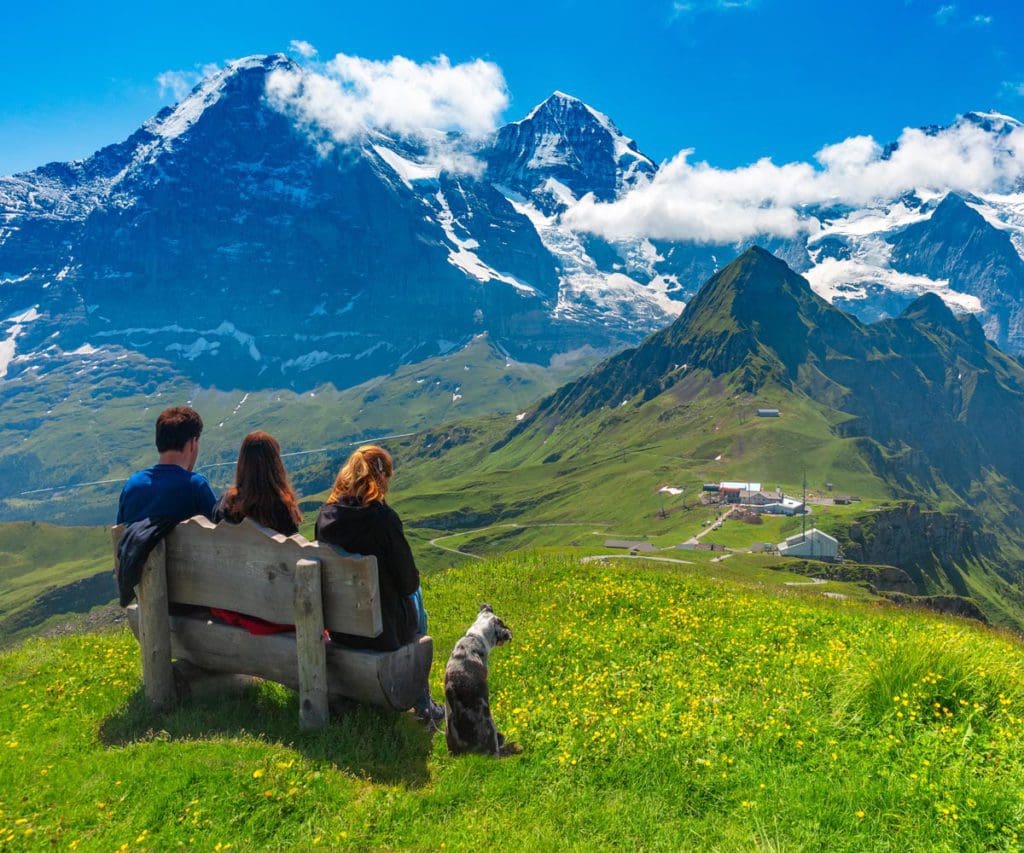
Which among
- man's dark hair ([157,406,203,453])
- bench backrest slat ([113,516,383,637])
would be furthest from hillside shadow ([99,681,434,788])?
man's dark hair ([157,406,203,453])

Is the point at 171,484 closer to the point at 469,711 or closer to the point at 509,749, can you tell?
the point at 469,711

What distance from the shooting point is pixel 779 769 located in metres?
9.20

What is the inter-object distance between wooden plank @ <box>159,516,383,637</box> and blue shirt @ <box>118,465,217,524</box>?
55 centimetres

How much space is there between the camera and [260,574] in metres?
10.1

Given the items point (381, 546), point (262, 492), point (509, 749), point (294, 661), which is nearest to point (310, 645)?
point (294, 661)

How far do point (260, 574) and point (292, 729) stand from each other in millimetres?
2320

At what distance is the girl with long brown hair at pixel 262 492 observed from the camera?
10406 mm

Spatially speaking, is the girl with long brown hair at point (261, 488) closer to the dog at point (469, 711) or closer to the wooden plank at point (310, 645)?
the wooden plank at point (310, 645)

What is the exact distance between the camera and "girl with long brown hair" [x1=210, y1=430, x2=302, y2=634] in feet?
34.1

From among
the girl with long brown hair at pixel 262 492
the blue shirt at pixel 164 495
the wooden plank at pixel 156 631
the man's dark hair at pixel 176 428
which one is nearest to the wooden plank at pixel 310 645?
the girl with long brown hair at pixel 262 492

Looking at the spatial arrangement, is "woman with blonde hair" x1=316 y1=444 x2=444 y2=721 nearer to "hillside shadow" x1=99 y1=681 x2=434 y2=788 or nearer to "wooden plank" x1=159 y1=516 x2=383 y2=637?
"wooden plank" x1=159 y1=516 x2=383 y2=637

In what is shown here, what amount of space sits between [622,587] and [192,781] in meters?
13.2

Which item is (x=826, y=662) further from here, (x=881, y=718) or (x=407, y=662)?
(x=407, y=662)

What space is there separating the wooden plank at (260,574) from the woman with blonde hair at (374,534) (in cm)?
42
